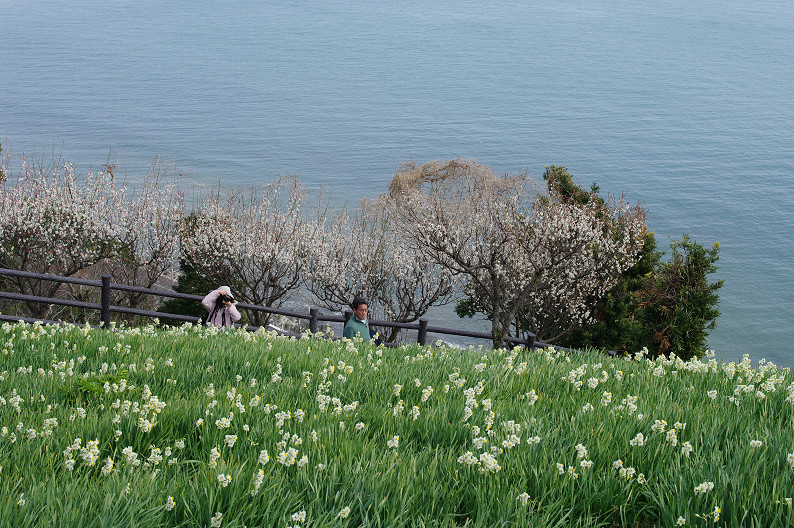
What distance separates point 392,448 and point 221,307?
810 cm

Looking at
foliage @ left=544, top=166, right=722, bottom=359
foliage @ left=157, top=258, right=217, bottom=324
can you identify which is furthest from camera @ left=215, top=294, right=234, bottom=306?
foliage @ left=544, top=166, right=722, bottom=359

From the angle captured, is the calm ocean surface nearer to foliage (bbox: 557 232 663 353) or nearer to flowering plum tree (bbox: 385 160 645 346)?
flowering plum tree (bbox: 385 160 645 346)

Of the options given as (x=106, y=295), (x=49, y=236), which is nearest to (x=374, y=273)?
(x=49, y=236)

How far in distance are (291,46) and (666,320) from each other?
160 m

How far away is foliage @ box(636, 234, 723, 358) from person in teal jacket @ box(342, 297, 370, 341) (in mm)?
12425

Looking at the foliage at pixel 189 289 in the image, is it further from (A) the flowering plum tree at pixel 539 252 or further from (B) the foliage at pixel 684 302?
(B) the foliage at pixel 684 302

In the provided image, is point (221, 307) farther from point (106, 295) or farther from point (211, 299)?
point (106, 295)

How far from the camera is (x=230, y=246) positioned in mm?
25344

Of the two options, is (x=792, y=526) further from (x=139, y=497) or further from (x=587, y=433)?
(x=139, y=497)

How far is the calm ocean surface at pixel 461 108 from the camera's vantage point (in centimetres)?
7525

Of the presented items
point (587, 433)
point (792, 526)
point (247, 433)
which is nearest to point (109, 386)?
point (247, 433)

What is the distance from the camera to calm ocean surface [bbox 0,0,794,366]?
75.2 meters

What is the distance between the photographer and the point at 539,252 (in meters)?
23.2

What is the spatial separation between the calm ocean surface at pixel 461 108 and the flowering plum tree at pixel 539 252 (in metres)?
25.9
